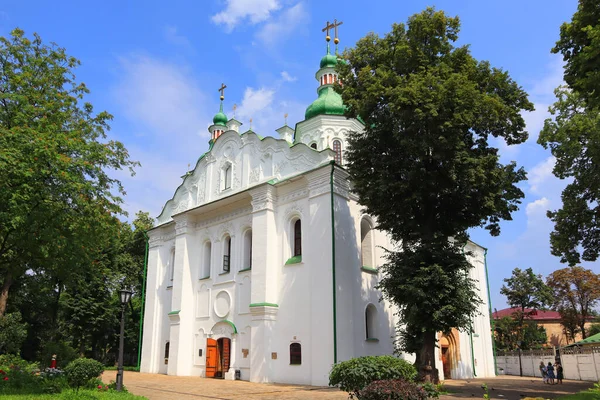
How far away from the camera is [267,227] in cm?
2078

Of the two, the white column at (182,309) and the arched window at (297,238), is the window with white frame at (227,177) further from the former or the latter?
the arched window at (297,238)

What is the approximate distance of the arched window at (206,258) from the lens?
24344mm

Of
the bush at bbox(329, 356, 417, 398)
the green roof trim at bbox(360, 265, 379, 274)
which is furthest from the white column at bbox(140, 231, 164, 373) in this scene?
the bush at bbox(329, 356, 417, 398)

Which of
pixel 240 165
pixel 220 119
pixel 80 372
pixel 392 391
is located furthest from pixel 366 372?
pixel 220 119

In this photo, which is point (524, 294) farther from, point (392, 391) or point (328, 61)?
point (392, 391)

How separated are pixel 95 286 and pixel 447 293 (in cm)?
2488

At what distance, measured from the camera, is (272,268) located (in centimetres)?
2041

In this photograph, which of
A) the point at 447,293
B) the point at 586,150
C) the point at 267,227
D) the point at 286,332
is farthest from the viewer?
the point at 267,227

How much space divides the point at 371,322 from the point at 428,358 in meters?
4.98

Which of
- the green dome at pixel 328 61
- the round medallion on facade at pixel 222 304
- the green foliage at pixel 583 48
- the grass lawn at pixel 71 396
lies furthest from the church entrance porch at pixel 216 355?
the green foliage at pixel 583 48

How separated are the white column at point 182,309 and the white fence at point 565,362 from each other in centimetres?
2167

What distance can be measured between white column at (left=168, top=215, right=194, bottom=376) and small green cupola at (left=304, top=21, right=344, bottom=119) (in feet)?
29.4

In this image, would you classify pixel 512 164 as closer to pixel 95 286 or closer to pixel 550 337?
pixel 95 286

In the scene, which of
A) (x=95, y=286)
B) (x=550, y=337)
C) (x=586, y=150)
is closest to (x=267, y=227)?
(x=586, y=150)
